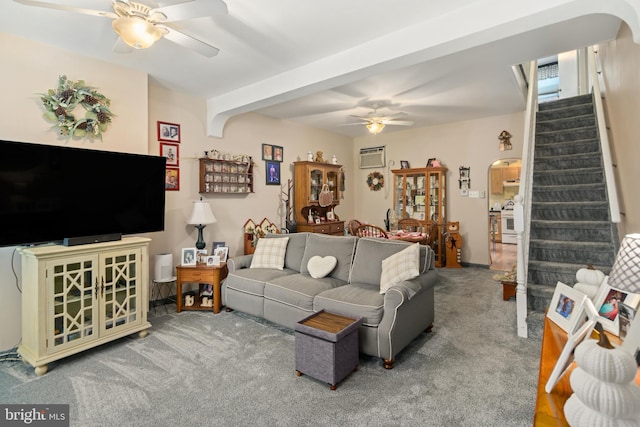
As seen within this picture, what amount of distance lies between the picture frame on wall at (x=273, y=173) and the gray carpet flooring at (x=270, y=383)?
105 inches

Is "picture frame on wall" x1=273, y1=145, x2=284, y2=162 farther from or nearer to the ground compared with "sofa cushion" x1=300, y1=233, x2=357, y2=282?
farther from the ground

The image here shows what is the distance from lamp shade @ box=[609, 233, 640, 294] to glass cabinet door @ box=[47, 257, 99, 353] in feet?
11.0

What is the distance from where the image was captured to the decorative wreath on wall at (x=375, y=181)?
682 centimetres

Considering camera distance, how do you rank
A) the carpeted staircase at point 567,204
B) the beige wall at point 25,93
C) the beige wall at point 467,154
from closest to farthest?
the beige wall at point 25,93, the carpeted staircase at point 567,204, the beige wall at point 467,154

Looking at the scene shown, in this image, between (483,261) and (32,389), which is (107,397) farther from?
(483,261)

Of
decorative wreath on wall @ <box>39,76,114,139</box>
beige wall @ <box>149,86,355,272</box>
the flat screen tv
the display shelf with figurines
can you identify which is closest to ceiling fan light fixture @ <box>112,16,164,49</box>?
the flat screen tv

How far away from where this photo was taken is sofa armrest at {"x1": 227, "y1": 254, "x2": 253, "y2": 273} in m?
3.70

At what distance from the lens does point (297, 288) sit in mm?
3049

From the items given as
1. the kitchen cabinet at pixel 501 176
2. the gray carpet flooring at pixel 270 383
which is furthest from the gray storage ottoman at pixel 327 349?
the kitchen cabinet at pixel 501 176

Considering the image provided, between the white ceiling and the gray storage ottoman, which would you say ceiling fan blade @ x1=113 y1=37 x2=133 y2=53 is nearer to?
the white ceiling

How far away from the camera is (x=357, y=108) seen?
4.80 m

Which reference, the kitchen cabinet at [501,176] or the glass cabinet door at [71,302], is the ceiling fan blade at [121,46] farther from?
the kitchen cabinet at [501,176]

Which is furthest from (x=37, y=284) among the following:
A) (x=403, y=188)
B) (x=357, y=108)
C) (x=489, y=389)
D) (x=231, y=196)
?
(x=403, y=188)

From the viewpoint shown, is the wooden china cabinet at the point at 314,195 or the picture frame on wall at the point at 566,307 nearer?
the picture frame on wall at the point at 566,307
